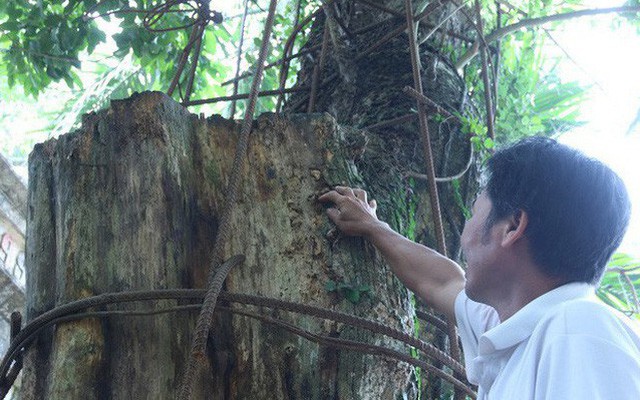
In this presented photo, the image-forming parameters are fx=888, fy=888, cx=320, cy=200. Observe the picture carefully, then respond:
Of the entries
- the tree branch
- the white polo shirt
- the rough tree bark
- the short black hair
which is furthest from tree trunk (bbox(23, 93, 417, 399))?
the tree branch

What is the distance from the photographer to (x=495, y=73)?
391 cm

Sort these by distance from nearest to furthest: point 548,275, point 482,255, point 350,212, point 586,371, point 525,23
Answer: point 586,371
point 548,275
point 482,255
point 350,212
point 525,23

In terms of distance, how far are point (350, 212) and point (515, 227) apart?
Result: 0.49 m

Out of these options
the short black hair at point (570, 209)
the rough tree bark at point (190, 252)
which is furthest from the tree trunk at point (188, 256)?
the short black hair at point (570, 209)

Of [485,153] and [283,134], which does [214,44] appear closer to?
[485,153]

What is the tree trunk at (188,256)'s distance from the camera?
84.8 inches

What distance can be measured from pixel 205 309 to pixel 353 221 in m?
0.49

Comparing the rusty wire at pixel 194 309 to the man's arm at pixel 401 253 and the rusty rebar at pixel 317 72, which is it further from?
the rusty rebar at pixel 317 72

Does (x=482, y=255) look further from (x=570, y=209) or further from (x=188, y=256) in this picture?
(x=188, y=256)

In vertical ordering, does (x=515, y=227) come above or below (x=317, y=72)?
below

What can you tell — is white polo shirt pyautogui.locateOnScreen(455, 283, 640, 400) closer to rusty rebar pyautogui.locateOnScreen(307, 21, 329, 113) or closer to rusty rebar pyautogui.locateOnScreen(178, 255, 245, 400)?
rusty rebar pyautogui.locateOnScreen(178, 255, 245, 400)

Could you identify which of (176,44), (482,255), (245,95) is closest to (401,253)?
(482,255)

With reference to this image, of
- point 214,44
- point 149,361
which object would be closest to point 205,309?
point 149,361

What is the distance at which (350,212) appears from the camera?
2.35m
